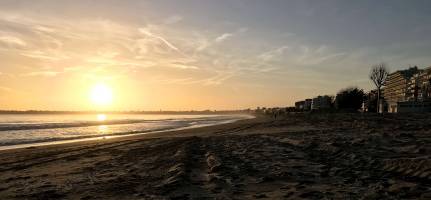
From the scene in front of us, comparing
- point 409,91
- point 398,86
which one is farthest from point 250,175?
point 398,86

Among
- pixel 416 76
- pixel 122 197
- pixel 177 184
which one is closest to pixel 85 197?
pixel 122 197

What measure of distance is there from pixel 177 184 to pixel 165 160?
19.1ft

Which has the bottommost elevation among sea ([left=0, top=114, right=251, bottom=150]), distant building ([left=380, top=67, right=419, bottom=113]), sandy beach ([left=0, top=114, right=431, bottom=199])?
sea ([left=0, top=114, right=251, bottom=150])

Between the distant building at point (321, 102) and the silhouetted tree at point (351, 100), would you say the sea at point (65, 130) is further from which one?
the distant building at point (321, 102)

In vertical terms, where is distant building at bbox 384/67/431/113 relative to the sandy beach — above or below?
above

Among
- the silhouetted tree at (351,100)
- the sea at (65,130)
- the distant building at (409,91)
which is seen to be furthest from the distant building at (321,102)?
the sea at (65,130)

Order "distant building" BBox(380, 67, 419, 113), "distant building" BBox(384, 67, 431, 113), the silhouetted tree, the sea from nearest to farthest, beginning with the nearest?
1. the sea
2. "distant building" BBox(384, 67, 431, 113)
3. "distant building" BBox(380, 67, 419, 113)
4. the silhouetted tree

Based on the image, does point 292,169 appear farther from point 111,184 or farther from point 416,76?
point 416,76

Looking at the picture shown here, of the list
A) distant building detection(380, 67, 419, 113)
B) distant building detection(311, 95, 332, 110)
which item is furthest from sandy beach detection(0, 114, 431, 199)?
distant building detection(311, 95, 332, 110)

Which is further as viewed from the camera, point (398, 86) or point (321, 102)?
point (321, 102)

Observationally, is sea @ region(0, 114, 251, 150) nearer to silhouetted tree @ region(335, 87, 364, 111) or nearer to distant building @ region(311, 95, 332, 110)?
silhouetted tree @ region(335, 87, 364, 111)

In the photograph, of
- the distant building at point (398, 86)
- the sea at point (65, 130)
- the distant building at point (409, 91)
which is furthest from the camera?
the distant building at point (398, 86)

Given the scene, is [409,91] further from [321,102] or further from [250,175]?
[250,175]

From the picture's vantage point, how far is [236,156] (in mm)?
15844
